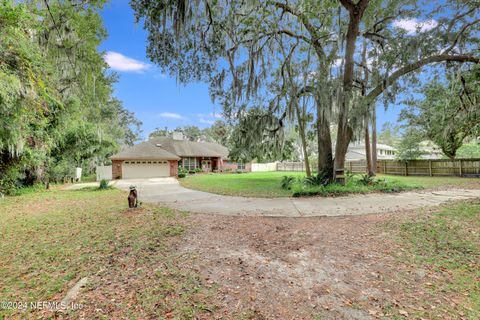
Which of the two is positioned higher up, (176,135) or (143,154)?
(176,135)

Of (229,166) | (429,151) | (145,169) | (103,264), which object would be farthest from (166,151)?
(429,151)

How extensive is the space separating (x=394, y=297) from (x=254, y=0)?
644 cm

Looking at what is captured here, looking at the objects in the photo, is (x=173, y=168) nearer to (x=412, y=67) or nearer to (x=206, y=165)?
(x=206, y=165)

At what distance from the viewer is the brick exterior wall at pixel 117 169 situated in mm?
18219

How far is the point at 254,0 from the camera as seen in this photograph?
5.48 meters

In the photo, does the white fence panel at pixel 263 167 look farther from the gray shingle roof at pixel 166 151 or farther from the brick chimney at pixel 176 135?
the brick chimney at pixel 176 135

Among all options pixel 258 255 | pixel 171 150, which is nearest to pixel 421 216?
pixel 258 255

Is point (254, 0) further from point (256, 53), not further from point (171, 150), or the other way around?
point (171, 150)

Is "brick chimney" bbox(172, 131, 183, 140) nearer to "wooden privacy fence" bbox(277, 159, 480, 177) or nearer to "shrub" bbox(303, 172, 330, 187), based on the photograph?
"wooden privacy fence" bbox(277, 159, 480, 177)

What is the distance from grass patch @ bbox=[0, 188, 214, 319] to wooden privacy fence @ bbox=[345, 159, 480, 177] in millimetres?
18263

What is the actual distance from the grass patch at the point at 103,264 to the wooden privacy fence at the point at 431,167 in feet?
59.9

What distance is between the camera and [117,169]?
60.1ft

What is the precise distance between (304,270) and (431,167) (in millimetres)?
18116

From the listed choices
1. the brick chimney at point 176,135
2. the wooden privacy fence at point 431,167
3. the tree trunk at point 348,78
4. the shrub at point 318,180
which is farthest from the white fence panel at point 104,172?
the wooden privacy fence at point 431,167
